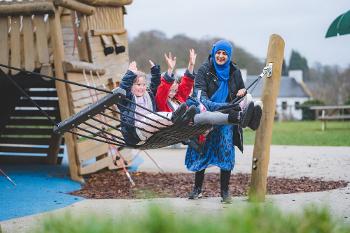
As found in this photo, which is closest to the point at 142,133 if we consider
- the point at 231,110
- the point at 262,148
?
the point at 231,110

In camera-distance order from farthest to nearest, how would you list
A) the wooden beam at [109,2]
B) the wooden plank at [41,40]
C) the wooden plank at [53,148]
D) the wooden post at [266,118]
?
1. the wooden plank at [53,148]
2. the wooden beam at [109,2]
3. the wooden plank at [41,40]
4. the wooden post at [266,118]

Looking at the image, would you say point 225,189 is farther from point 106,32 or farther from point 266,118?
point 106,32

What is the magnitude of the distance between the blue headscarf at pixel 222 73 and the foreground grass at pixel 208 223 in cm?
522

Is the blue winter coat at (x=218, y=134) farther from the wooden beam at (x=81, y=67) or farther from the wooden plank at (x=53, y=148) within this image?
the wooden plank at (x=53, y=148)

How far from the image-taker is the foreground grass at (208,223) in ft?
8.20

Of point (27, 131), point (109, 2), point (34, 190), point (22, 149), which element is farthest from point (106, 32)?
point (34, 190)

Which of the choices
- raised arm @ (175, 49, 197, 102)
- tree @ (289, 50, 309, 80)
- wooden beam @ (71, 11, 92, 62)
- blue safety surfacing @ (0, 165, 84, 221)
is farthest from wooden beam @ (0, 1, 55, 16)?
tree @ (289, 50, 309, 80)

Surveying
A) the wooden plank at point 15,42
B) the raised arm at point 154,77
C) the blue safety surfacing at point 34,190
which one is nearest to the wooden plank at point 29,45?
the wooden plank at point 15,42

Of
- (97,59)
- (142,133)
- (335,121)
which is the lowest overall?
(335,121)

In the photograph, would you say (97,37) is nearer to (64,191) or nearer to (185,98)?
(64,191)

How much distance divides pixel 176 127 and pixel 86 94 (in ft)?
15.9

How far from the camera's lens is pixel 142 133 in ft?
24.4

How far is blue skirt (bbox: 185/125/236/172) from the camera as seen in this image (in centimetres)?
819

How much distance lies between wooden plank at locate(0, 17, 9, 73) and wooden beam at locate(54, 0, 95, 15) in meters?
1.05
